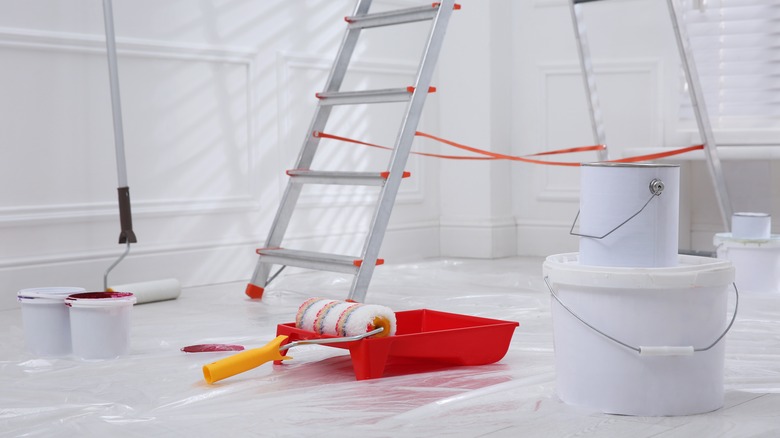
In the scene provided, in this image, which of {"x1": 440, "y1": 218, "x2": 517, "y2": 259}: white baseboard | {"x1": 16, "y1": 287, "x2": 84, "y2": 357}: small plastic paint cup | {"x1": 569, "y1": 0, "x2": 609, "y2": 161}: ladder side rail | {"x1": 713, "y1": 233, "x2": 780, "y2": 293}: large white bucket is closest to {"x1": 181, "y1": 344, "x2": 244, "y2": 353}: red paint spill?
{"x1": 16, "y1": 287, "x2": 84, "y2": 357}: small plastic paint cup

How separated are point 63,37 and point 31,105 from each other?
0.23 metres

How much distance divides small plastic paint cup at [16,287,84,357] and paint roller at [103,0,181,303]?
2.19 ft

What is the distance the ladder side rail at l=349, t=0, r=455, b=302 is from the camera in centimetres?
259

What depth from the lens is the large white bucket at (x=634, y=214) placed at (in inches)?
60.0

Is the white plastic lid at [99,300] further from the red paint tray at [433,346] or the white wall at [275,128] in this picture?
the white wall at [275,128]

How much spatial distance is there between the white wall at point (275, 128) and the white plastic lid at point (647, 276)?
1825 mm

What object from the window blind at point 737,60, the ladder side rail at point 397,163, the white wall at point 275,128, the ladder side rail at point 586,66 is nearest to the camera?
the ladder side rail at point 397,163

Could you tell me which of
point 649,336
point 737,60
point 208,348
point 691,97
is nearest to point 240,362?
point 208,348

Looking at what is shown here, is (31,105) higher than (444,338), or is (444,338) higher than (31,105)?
(31,105)

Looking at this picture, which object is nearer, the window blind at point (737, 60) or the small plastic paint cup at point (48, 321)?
the small plastic paint cup at point (48, 321)

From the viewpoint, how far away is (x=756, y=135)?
3.56 m

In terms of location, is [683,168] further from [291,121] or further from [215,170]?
[215,170]

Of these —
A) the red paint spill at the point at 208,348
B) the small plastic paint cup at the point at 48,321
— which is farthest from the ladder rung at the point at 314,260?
the small plastic paint cup at the point at 48,321

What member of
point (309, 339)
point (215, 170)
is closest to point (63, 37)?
point (215, 170)
